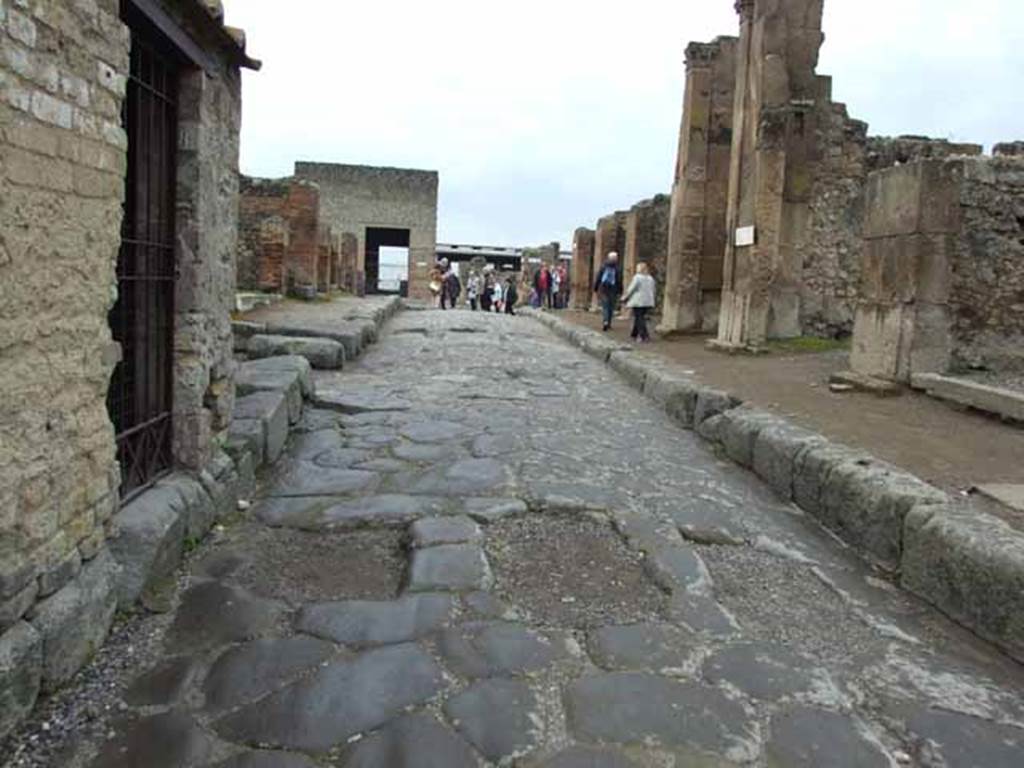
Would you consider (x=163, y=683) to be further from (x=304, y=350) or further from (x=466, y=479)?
(x=304, y=350)

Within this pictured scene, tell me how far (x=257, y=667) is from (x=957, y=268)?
6929 millimetres

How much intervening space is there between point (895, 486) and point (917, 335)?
12.9 feet

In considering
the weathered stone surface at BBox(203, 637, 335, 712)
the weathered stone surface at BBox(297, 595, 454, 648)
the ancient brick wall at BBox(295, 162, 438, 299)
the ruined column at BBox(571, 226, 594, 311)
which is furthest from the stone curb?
the ancient brick wall at BBox(295, 162, 438, 299)

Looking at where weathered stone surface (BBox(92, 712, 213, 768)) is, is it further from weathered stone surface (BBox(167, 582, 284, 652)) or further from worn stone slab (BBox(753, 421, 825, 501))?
worn stone slab (BBox(753, 421, 825, 501))

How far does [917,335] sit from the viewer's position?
7.33m

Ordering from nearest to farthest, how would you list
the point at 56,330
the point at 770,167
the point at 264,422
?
the point at 56,330 → the point at 264,422 → the point at 770,167

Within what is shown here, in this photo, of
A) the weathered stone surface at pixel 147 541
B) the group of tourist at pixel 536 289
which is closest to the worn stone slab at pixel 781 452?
the weathered stone surface at pixel 147 541

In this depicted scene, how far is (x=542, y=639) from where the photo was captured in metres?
2.84

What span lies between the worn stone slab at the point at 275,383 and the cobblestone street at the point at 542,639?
2.07 ft

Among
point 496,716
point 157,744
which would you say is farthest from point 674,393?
point 157,744

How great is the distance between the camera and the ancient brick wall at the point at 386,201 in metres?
38.7

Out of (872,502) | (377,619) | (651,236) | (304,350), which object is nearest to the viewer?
(377,619)

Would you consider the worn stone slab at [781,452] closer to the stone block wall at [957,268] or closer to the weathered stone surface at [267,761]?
the stone block wall at [957,268]

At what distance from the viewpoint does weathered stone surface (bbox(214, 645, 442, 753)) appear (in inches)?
88.5
